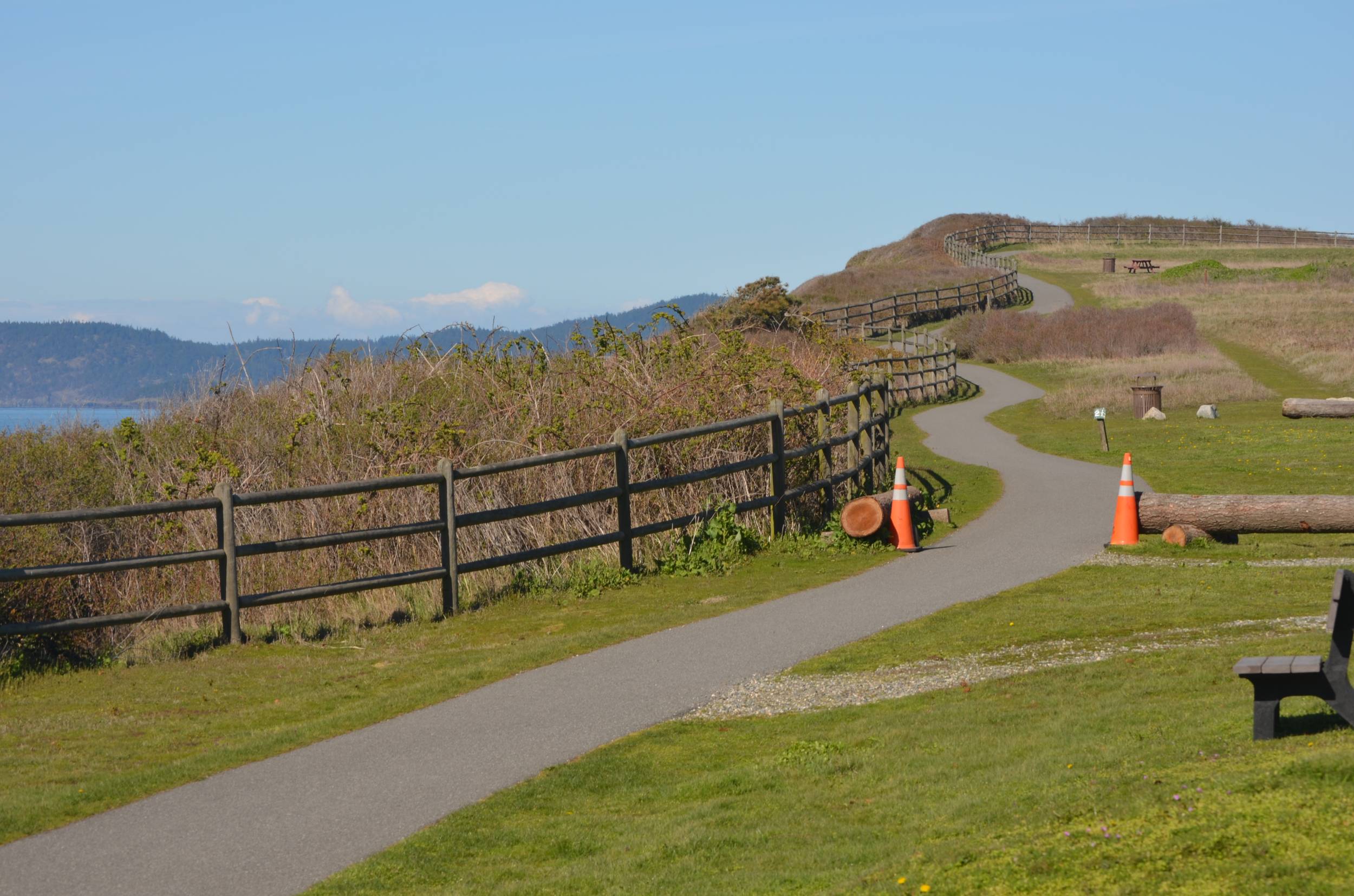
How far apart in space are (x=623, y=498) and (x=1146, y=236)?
100 meters

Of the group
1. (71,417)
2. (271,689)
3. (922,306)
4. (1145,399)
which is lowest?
(271,689)

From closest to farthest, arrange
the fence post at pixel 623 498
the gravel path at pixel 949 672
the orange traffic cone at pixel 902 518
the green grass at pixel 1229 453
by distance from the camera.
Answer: the gravel path at pixel 949 672, the fence post at pixel 623 498, the orange traffic cone at pixel 902 518, the green grass at pixel 1229 453

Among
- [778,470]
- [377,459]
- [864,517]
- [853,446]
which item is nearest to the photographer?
[377,459]

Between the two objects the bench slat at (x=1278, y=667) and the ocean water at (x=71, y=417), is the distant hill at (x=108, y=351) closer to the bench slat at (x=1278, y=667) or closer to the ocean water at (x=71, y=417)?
the ocean water at (x=71, y=417)

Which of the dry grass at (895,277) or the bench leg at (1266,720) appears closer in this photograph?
the bench leg at (1266,720)

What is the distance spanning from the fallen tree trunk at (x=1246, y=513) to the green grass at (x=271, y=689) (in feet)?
12.0

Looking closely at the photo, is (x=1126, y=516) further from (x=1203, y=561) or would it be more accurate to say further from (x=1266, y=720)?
(x=1266, y=720)

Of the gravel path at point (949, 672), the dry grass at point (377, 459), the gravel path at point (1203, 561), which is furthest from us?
the gravel path at point (1203, 561)

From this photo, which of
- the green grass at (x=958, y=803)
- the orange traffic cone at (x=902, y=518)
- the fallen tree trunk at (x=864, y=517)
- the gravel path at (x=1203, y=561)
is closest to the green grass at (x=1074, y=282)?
the orange traffic cone at (x=902, y=518)

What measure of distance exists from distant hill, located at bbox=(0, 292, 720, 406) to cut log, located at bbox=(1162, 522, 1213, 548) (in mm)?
7811

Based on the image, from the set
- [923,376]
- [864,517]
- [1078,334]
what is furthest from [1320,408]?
[1078,334]

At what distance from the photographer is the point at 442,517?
12625mm

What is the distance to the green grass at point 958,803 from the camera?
180 inches

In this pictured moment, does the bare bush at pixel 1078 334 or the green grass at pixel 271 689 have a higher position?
the bare bush at pixel 1078 334
